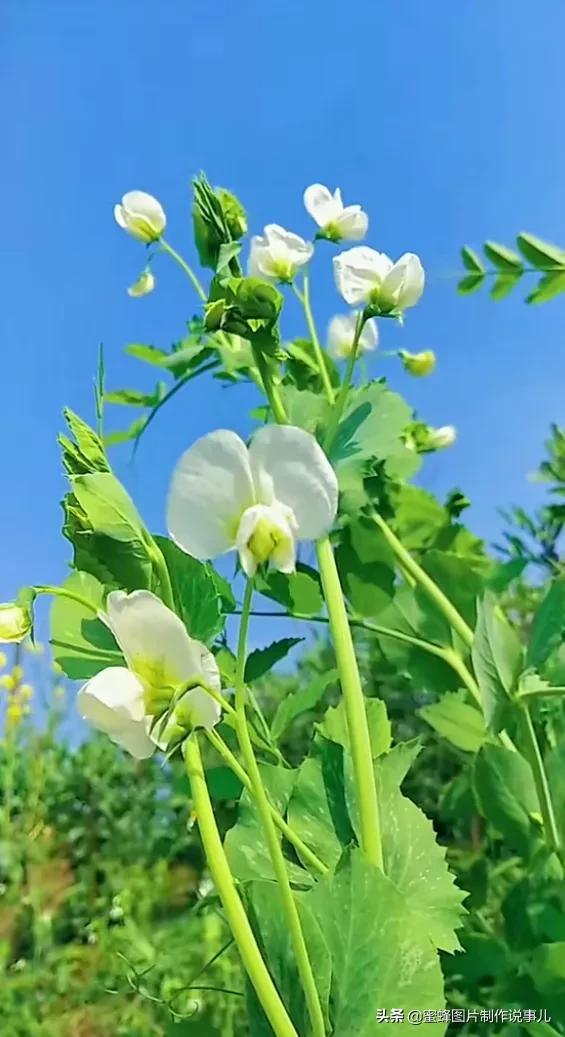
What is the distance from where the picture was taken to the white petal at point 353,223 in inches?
24.4

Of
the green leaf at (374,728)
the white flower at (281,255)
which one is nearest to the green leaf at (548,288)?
the white flower at (281,255)

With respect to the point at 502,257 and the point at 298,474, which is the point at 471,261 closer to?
the point at 502,257

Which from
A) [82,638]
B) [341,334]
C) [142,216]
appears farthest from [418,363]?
[82,638]

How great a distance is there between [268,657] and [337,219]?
0.81 ft

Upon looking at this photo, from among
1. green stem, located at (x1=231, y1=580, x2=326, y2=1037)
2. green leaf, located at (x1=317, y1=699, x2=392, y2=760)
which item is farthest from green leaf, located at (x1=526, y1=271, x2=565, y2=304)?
green stem, located at (x1=231, y1=580, x2=326, y2=1037)

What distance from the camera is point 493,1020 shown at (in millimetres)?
578

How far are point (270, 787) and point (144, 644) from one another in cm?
17

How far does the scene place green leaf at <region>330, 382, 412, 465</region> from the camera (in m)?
0.50

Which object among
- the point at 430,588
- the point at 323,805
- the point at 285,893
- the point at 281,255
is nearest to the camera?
the point at 285,893

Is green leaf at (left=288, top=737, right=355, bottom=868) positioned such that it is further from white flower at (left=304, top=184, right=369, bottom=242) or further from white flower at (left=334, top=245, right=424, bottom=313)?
white flower at (left=304, top=184, right=369, bottom=242)

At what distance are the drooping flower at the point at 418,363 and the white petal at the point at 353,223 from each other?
18 centimetres

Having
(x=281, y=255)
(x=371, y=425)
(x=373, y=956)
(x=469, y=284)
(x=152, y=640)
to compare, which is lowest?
(x=373, y=956)

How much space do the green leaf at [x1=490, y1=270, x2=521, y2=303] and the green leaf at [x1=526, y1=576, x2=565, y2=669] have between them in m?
0.30

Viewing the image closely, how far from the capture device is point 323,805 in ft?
1.50
